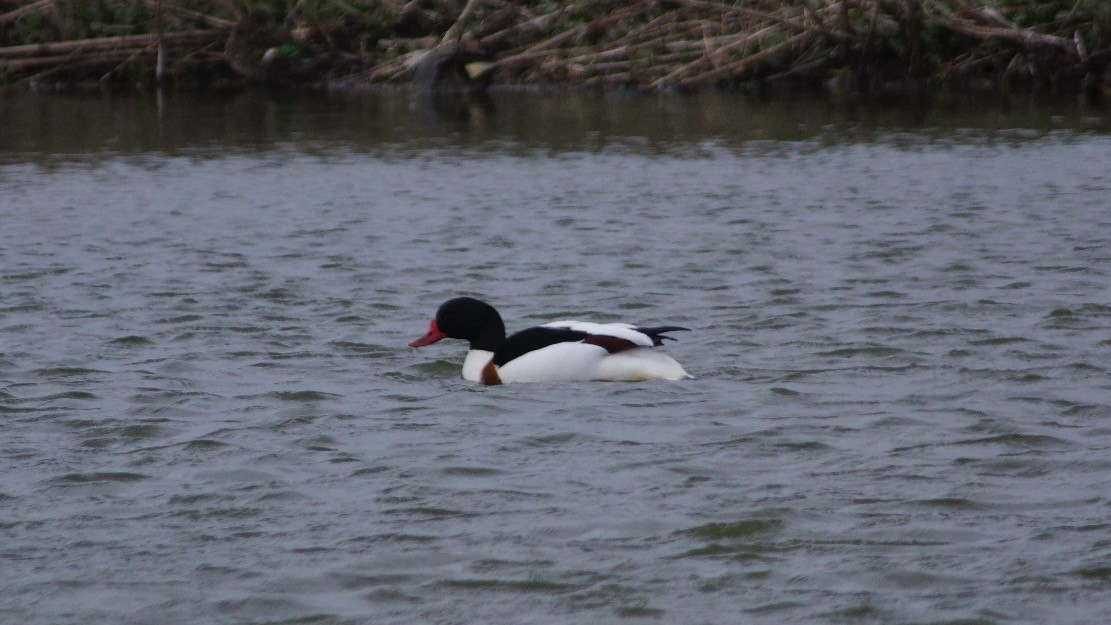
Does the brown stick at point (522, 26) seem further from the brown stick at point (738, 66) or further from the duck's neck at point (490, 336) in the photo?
the duck's neck at point (490, 336)

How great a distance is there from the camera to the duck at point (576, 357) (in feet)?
27.7

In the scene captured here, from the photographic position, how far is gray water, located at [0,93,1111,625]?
18.2 ft

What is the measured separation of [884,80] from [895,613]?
2280 cm

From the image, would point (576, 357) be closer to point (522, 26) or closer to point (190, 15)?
point (522, 26)

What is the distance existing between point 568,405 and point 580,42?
68.7ft

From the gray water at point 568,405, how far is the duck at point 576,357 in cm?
10

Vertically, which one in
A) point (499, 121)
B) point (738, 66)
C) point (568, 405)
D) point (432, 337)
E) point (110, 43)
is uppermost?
point (110, 43)

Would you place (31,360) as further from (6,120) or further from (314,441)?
(6,120)

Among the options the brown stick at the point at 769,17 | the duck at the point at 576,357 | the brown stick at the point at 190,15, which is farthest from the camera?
the brown stick at the point at 190,15

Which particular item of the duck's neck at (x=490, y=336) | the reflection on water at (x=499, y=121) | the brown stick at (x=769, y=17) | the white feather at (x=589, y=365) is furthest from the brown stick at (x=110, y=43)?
the white feather at (x=589, y=365)

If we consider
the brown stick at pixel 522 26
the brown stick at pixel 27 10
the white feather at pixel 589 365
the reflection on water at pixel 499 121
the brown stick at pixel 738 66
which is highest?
the brown stick at pixel 27 10

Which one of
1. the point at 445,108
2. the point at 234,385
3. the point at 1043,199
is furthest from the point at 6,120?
the point at 234,385

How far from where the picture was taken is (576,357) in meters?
8.48

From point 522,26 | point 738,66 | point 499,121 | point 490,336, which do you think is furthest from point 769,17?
point 490,336
